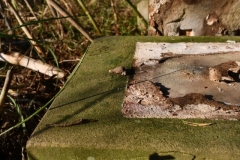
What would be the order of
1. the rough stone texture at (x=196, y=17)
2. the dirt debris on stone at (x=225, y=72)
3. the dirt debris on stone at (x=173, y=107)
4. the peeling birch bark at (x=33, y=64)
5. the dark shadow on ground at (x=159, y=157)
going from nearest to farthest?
the dark shadow on ground at (x=159, y=157) → the dirt debris on stone at (x=173, y=107) → the dirt debris on stone at (x=225, y=72) → the rough stone texture at (x=196, y=17) → the peeling birch bark at (x=33, y=64)

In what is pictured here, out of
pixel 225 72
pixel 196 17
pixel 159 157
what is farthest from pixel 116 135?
pixel 196 17

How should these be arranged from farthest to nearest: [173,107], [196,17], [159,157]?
[196,17], [173,107], [159,157]

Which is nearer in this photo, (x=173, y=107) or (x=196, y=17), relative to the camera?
(x=173, y=107)

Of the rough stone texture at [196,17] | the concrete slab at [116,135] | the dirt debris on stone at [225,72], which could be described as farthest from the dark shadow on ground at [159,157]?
the rough stone texture at [196,17]

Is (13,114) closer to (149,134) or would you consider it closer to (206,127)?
(149,134)

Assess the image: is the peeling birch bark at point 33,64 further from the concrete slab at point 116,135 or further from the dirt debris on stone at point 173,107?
the dirt debris on stone at point 173,107

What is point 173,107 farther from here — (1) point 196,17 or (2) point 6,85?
(1) point 196,17

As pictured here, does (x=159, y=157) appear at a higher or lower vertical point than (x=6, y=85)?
lower
